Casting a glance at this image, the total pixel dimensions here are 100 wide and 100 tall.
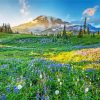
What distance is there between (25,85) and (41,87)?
24.2 inches

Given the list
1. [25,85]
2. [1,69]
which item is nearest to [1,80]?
[25,85]

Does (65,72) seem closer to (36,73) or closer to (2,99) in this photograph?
(36,73)

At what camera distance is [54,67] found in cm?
1599

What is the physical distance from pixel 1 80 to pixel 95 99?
14.4 ft

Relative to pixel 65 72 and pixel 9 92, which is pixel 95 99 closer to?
pixel 9 92

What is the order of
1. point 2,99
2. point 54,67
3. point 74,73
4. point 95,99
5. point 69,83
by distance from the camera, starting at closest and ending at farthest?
point 2,99 < point 95,99 < point 69,83 < point 74,73 < point 54,67

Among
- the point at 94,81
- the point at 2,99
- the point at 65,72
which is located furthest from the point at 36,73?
the point at 2,99

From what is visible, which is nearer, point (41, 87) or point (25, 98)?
point (25, 98)

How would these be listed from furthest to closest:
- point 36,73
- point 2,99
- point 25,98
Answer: point 36,73 → point 25,98 → point 2,99

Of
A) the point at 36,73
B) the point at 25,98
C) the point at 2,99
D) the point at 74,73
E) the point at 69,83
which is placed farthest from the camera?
the point at 74,73

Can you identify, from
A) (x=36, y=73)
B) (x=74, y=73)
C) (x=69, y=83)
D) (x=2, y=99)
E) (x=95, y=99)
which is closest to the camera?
(x=2, y=99)

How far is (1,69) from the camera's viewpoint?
15.5 meters

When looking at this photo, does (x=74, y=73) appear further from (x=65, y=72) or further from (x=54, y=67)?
(x=54, y=67)

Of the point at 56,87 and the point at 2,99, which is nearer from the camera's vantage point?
the point at 2,99
